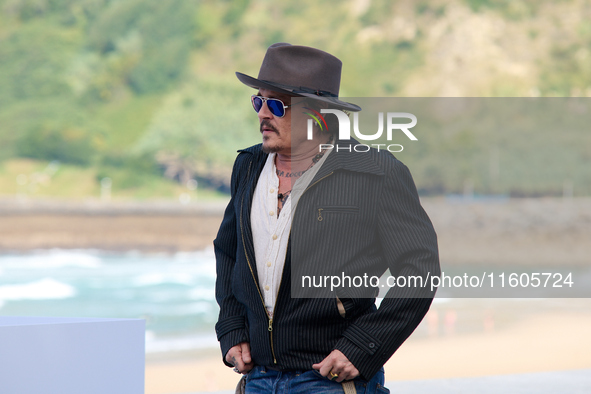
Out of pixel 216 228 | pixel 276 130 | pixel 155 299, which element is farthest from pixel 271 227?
pixel 216 228

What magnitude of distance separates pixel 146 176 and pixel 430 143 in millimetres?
13991

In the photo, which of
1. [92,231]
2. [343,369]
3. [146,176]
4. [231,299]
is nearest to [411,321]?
[343,369]

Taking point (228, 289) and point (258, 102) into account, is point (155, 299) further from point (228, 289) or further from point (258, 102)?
point (258, 102)

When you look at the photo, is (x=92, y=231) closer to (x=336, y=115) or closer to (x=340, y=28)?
(x=340, y=28)

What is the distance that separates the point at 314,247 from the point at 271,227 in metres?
0.11

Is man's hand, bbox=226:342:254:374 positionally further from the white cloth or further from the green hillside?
the green hillside

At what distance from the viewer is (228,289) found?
1.80 m

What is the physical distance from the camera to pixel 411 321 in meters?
1.55

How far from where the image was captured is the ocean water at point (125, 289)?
16.6m

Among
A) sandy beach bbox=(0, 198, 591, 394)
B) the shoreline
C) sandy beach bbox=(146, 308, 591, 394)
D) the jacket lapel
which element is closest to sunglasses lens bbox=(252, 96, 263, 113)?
the jacket lapel

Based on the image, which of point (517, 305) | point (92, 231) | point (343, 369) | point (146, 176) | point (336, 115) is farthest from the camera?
point (146, 176)

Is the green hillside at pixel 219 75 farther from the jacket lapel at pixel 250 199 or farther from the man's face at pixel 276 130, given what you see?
the man's face at pixel 276 130

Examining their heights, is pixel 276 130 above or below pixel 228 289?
above

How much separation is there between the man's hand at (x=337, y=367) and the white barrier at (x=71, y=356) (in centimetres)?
84
